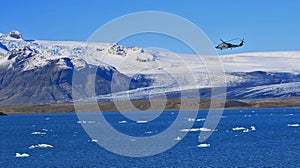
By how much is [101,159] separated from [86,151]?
8491 millimetres

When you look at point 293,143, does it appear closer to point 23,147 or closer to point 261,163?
point 261,163

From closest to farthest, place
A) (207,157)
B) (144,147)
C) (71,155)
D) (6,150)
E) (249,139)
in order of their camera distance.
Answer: (207,157), (71,155), (144,147), (6,150), (249,139)

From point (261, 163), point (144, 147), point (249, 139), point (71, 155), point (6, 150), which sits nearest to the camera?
point (261, 163)

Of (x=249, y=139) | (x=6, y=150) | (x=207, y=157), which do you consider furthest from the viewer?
(x=249, y=139)

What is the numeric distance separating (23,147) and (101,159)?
2060 centimetres

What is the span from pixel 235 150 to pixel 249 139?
1530cm

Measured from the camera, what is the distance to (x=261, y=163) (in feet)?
180

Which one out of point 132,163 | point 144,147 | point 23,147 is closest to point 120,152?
point 144,147

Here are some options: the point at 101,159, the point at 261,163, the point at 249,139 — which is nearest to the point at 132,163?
the point at 101,159

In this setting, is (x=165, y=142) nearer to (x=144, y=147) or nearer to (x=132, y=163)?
(x=144, y=147)

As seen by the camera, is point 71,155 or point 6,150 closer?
point 71,155

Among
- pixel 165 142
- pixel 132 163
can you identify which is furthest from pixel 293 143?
pixel 132 163

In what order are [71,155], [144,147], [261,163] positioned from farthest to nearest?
1. [144,147]
2. [71,155]
3. [261,163]

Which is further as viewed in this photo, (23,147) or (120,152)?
(23,147)
